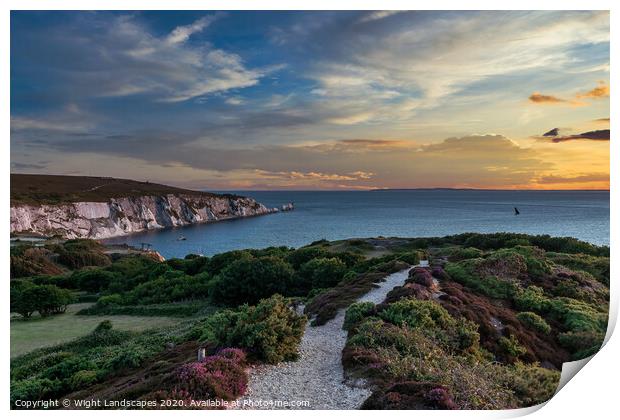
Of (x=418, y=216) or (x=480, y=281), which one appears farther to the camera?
(x=418, y=216)

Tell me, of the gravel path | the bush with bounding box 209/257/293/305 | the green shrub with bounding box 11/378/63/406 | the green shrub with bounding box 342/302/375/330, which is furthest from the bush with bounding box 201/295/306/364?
the bush with bounding box 209/257/293/305

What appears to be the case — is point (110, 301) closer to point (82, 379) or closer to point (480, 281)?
point (82, 379)

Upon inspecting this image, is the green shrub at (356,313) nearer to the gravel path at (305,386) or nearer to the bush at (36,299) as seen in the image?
the gravel path at (305,386)

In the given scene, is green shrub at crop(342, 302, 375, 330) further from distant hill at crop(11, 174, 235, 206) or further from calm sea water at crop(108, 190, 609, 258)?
distant hill at crop(11, 174, 235, 206)

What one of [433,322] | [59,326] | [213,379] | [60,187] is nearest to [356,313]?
[433,322]

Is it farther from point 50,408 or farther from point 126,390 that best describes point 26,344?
point 126,390

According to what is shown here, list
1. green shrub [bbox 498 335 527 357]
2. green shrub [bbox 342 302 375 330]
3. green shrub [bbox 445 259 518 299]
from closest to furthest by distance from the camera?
green shrub [bbox 498 335 527 357] < green shrub [bbox 342 302 375 330] < green shrub [bbox 445 259 518 299]
